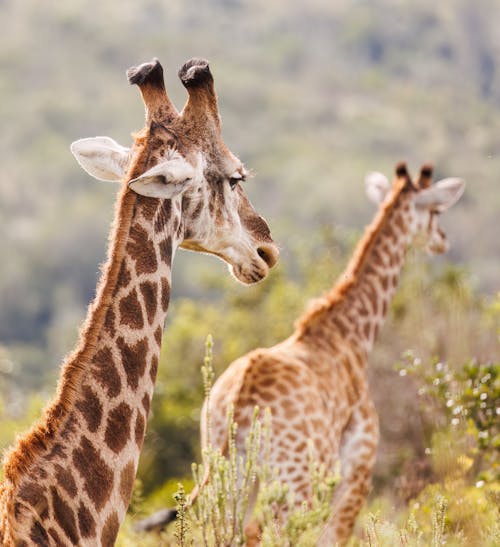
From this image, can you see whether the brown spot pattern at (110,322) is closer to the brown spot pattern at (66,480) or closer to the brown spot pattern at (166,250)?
the brown spot pattern at (166,250)

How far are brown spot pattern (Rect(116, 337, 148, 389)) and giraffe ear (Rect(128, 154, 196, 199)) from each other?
62 centimetres

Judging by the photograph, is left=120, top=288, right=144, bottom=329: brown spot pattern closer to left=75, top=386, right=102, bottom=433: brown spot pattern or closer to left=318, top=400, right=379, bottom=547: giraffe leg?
left=75, top=386, right=102, bottom=433: brown spot pattern

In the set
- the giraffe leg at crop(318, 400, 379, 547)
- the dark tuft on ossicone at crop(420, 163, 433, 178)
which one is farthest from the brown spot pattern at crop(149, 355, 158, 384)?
the dark tuft on ossicone at crop(420, 163, 433, 178)

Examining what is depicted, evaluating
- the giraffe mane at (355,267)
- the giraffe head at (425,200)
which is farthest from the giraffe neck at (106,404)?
the giraffe head at (425,200)

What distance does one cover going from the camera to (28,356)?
59031 millimetres

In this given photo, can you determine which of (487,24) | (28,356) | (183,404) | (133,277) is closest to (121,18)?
(487,24)

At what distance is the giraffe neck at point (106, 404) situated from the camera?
473 centimetres

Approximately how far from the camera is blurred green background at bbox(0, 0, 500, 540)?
8069 centimetres

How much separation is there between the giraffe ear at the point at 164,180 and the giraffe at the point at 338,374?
1248 millimetres

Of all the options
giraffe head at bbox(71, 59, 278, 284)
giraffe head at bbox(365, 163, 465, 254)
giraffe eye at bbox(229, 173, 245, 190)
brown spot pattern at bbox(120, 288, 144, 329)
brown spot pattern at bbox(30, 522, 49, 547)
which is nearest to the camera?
brown spot pattern at bbox(30, 522, 49, 547)

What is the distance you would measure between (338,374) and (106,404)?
133 inches

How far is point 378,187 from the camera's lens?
10.6 metres

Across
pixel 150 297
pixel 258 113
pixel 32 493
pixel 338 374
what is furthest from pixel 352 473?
pixel 258 113

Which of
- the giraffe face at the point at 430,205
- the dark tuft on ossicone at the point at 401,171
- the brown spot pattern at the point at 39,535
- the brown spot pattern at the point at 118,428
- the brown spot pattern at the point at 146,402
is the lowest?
the brown spot pattern at the point at 39,535
